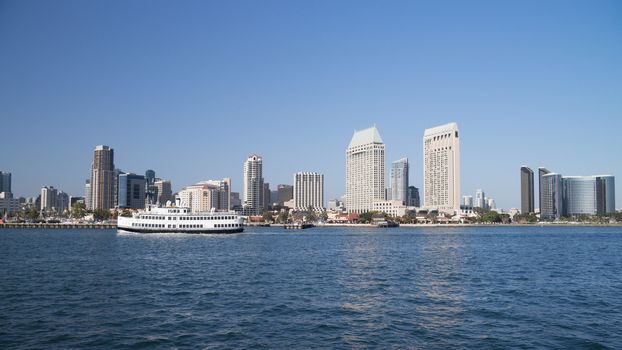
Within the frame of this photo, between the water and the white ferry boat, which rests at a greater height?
the white ferry boat

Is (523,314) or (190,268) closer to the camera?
(523,314)

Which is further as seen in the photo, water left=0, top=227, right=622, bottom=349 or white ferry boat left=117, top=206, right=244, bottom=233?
white ferry boat left=117, top=206, right=244, bottom=233

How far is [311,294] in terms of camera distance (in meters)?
42.1

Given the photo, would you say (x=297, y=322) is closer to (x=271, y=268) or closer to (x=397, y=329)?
(x=397, y=329)

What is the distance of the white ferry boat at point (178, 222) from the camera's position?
146125 mm

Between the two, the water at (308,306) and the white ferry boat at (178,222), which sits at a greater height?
the white ferry boat at (178,222)

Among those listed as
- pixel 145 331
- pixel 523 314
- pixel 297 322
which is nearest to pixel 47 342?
pixel 145 331

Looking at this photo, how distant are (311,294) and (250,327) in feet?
38.6

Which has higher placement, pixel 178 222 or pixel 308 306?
pixel 178 222

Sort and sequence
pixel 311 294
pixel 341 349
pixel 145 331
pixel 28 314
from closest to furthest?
pixel 341 349, pixel 145 331, pixel 28 314, pixel 311 294

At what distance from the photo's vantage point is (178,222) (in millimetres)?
146625

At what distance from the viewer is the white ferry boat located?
146125mm

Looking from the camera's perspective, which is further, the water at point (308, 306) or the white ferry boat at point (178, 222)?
the white ferry boat at point (178, 222)

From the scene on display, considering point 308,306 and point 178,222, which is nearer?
point 308,306
